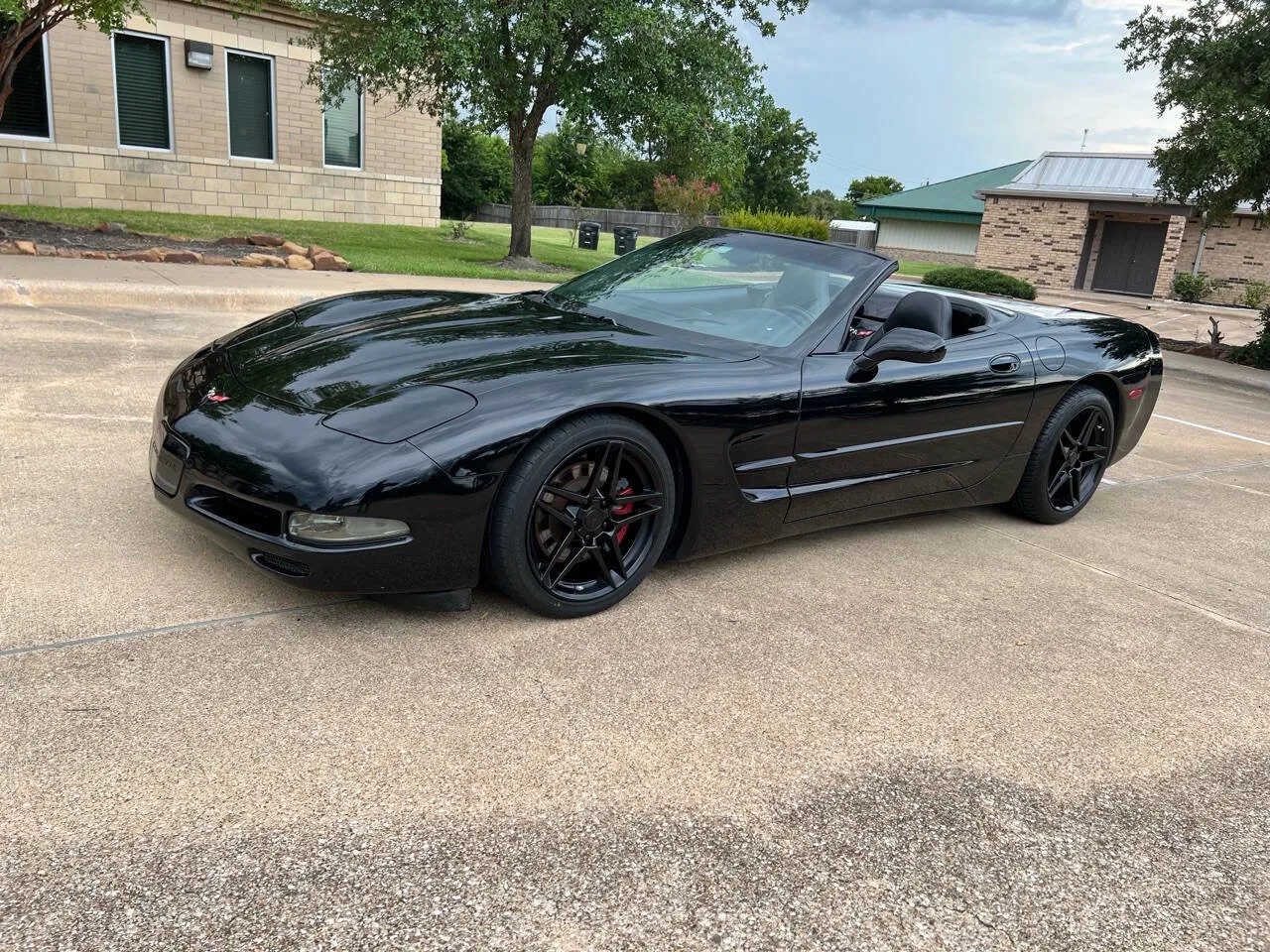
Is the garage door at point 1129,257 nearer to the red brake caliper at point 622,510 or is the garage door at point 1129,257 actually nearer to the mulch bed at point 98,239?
the mulch bed at point 98,239

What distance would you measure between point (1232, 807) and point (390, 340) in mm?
2943

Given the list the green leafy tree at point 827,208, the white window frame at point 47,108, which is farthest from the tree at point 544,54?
the green leafy tree at point 827,208

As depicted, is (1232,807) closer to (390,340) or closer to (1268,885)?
(1268,885)

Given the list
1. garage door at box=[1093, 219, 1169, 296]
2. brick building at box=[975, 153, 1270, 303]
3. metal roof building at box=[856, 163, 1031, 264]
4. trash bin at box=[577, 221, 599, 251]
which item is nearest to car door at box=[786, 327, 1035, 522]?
trash bin at box=[577, 221, 599, 251]

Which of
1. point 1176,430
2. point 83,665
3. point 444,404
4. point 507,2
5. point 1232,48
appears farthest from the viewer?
point 507,2

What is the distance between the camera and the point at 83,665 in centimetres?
264

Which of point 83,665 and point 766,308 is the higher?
point 766,308

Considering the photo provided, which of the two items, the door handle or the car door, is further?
the door handle

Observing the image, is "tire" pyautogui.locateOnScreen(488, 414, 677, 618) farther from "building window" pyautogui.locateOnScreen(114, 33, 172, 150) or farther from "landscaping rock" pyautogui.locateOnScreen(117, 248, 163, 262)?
"building window" pyautogui.locateOnScreen(114, 33, 172, 150)

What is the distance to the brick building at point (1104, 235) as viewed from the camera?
2950cm

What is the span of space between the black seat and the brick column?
99.2ft

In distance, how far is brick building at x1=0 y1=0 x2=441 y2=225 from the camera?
57.4 ft

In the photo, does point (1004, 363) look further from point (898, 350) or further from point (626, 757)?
point (626, 757)

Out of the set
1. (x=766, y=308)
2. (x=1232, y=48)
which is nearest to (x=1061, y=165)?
(x=1232, y=48)
